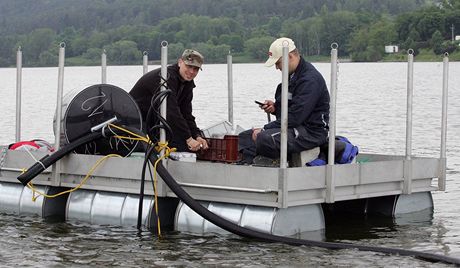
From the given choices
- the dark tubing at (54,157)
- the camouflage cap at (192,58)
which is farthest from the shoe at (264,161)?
the dark tubing at (54,157)

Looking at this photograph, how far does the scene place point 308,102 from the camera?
42.0 ft

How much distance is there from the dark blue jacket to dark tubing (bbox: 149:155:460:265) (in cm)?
139

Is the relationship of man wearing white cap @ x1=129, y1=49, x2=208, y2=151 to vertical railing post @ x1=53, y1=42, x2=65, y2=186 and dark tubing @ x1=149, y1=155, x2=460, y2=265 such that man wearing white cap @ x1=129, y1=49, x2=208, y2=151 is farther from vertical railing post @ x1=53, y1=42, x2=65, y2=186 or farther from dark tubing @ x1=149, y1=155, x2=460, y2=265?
vertical railing post @ x1=53, y1=42, x2=65, y2=186

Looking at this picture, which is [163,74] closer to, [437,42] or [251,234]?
[251,234]

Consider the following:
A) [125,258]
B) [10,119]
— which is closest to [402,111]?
[10,119]

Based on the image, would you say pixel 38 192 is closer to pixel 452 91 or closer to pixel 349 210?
pixel 349 210

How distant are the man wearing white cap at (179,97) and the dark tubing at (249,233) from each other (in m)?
0.79

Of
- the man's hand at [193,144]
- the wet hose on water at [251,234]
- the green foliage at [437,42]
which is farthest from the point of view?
the green foliage at [437,42]

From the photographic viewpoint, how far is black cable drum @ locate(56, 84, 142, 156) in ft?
45.7

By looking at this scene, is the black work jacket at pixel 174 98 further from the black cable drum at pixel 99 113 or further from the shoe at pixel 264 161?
the shoe at pixel 264 161

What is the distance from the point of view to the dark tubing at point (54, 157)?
45.0 ft

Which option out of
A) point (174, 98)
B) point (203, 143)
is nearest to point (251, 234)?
point (203, 143)

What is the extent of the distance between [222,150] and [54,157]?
6.85 feet

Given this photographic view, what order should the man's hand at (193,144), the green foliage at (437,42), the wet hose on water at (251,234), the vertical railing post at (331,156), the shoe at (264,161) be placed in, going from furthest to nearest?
1. the green foliage at (437,42)
2. the man's hand at (193,144)
3. the shoe at (264,161)
4. the vertical railing post at (331,156)
5. the wet hose on water at (251,234)
